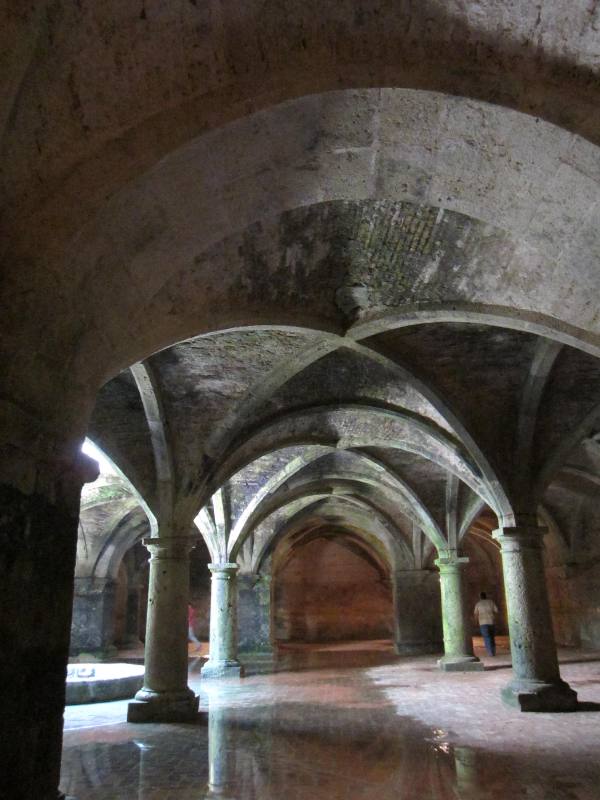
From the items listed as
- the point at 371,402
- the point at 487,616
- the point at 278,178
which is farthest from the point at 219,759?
the point at 487,616

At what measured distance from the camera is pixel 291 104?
3.18 meters

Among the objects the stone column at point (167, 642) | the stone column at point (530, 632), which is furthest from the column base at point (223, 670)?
the stone column at point (530, 632)

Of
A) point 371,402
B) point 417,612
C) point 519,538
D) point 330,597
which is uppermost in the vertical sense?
point 371,402

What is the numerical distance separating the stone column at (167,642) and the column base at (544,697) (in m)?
4.25

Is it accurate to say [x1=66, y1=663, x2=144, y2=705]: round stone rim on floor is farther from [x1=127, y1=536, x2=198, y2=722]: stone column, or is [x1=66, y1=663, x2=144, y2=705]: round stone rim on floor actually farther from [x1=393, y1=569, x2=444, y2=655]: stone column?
[x1=393, y1=569, x2=444, y2=655]: stone column

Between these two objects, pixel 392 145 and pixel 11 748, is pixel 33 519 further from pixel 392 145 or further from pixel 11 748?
pixel 392 145

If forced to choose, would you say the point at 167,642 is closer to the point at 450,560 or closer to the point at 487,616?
the point at 450,560

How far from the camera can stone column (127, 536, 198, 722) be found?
787 centimetres

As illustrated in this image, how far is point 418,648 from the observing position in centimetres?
1842

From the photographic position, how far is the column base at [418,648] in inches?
719

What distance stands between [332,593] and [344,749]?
2037cm

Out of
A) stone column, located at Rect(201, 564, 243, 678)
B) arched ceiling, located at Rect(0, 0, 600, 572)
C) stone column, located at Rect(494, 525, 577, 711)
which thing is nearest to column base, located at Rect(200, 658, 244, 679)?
stone column, located at Rect(201, 564, 243, 678)

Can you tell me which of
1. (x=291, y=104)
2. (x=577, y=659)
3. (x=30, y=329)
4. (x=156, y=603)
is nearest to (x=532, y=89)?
(x=291, y=104)

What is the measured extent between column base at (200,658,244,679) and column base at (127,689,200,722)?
17.9 ft
